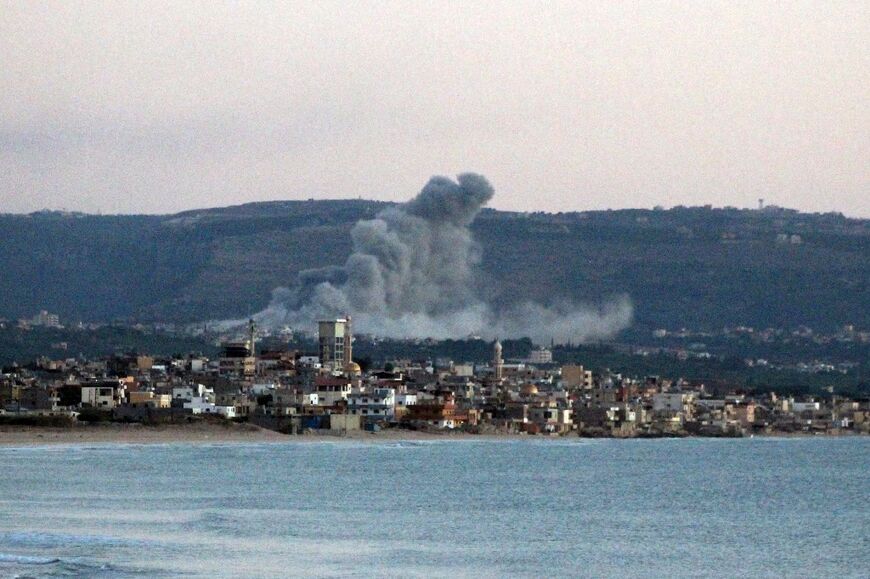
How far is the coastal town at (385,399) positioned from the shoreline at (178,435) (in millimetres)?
961

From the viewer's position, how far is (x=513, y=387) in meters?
146

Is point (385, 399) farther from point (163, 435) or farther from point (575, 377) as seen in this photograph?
point (575, 377)

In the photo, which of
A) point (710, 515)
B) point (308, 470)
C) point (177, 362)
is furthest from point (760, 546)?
point (177, 362)

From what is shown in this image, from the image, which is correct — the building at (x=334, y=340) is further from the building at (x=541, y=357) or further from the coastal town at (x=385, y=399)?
the building at (x=541, y=357)

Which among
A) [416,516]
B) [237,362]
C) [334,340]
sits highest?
[334,340]

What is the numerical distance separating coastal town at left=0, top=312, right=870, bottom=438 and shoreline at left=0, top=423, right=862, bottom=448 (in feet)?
3.15

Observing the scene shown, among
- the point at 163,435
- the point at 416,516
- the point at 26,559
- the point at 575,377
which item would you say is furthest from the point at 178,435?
the point at 26,559

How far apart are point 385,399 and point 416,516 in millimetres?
68260

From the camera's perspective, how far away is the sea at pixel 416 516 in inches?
1631

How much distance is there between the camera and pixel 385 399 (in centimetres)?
12219

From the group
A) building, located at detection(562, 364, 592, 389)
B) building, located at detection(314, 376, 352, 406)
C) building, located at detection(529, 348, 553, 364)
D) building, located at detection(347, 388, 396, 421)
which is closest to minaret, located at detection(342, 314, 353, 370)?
building, located at detection(562, 364, 592, 389)

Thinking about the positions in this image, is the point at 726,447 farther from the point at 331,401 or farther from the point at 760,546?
the point at 760,546

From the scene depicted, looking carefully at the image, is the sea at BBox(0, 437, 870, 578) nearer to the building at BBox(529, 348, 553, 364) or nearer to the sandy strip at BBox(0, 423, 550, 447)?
the sandy strip at BBox(0, 423, 550, 447)

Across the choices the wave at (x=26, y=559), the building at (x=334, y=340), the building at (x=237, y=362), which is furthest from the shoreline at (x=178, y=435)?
the wave at (x=26, y=559)
